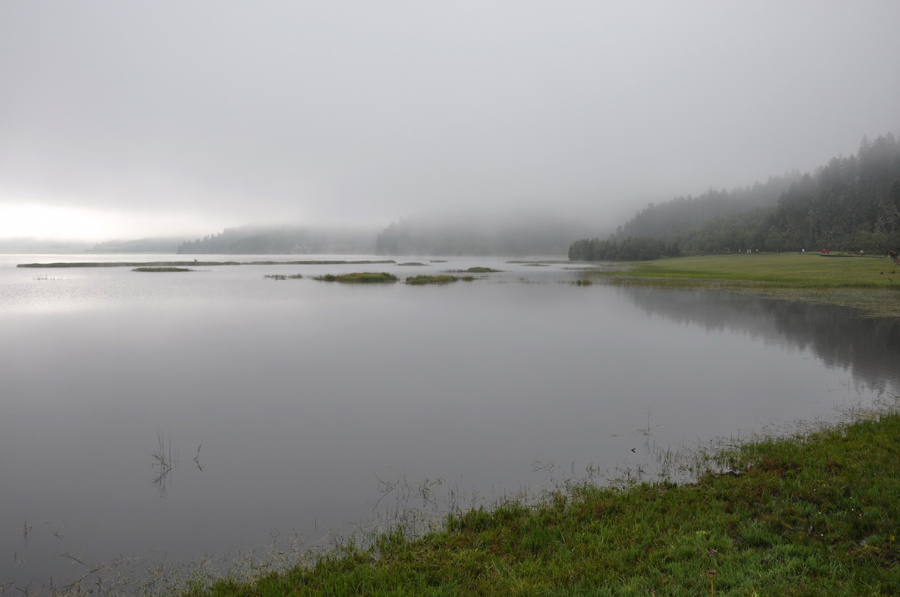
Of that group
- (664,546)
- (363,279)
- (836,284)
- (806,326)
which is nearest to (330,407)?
(664,546)

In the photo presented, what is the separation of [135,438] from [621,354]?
19562mm

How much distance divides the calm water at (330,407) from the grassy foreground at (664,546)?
60.5 inches

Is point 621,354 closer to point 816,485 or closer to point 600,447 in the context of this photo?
point 600,447

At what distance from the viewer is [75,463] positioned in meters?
10.0

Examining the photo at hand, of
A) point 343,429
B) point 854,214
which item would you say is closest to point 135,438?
point 343,429

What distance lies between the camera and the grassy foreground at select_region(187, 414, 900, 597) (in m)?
5.25

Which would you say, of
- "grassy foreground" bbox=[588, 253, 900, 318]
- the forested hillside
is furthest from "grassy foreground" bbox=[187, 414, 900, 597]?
the forested hillside

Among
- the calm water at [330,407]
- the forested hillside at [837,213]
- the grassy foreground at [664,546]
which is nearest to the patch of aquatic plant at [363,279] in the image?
the calm water at [330,407]

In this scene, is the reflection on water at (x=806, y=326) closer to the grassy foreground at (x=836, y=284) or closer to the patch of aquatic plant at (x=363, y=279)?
the grassy foreground at (x=836, y=284)

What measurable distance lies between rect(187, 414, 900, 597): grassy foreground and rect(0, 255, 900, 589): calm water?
1536 mm

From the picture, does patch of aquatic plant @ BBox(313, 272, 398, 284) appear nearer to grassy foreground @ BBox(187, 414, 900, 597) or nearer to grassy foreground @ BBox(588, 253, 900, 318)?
grassy foreground @ BBox(588, 253, 900, 318)

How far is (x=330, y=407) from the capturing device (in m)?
14.1

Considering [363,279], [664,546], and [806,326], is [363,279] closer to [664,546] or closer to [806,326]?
[806,326]

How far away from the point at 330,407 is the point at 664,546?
34.5 ft
